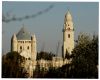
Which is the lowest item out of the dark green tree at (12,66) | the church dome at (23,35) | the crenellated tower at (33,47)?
the dark green tree at (12,66)

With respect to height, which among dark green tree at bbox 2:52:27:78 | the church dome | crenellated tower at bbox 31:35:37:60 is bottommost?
dark green tree at bbox 2:52:27:78

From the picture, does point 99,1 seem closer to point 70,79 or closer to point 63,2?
point 63,2

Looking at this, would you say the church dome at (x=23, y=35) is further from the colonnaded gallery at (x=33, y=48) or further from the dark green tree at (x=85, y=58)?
the dark green tree at (x=85, y=58)

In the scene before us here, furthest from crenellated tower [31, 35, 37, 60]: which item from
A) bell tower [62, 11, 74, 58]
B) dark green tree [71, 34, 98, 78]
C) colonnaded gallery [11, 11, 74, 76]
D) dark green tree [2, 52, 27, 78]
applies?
dark green tree [71, 34, 98, 78]

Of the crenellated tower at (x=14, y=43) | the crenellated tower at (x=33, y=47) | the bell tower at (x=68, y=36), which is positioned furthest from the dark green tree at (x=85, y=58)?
the crenellated tower at (x=14, y=43)

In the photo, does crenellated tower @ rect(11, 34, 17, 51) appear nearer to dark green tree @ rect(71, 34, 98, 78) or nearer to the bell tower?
the bell tower

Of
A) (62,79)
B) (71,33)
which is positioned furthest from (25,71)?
(71,33)

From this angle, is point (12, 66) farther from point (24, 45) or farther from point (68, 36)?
point (68, 36)

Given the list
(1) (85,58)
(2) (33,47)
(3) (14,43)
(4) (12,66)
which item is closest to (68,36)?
(1) (85,58)
